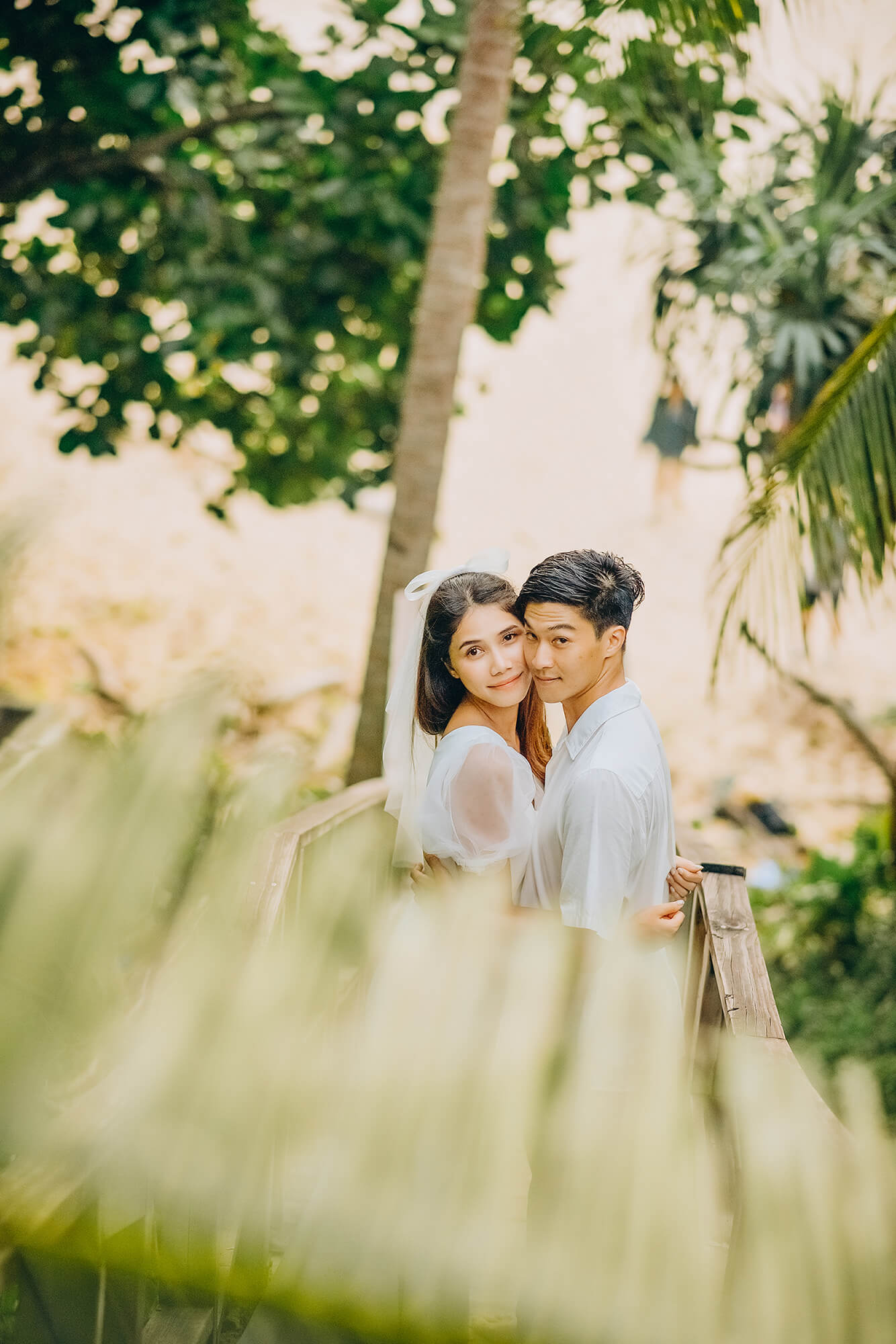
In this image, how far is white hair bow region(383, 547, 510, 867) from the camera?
179 cm

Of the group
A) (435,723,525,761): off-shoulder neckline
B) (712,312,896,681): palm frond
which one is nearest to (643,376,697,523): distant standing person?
(712,312,896,681): palm frond

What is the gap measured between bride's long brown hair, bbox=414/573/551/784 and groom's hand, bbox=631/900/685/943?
43 cm

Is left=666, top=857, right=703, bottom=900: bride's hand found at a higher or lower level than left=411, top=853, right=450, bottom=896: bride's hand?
higher

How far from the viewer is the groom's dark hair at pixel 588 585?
1.57 metres

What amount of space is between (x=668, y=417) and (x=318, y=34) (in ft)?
9.69

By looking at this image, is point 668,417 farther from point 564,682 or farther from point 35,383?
point 564,682

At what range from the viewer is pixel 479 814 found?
1.60 meters

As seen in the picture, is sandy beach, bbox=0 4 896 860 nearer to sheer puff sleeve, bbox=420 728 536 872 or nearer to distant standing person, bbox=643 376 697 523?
distant standing person, bbox=643 376 697 523

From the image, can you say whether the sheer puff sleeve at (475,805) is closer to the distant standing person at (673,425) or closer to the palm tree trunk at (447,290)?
the palm tree trunk at (447,290)

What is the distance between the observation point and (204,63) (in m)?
4.11

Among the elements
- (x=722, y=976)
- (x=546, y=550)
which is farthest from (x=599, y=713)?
(x=546, y=550)

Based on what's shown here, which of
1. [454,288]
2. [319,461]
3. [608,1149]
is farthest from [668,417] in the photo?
[608,1149]

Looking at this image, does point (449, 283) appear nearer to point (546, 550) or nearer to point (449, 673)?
point (449, 673)

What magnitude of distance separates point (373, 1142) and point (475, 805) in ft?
4.04
